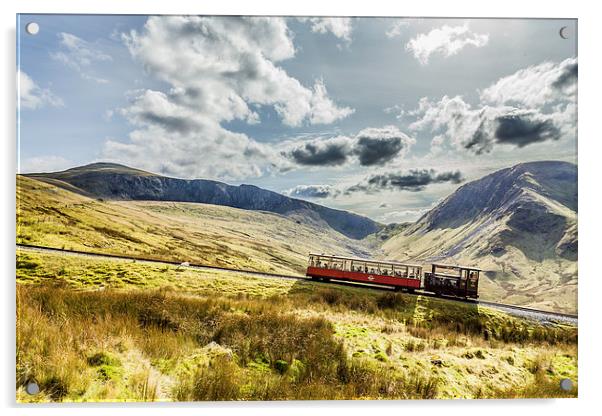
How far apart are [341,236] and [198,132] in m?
6.17

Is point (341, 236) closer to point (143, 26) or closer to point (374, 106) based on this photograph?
point (374, 106)

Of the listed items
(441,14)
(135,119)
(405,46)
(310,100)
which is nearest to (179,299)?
(135,119)

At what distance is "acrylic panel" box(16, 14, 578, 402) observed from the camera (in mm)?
4707

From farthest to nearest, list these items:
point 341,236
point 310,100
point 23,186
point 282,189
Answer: point 341,236 → point 282,189 → point 310,100 → point 23,186

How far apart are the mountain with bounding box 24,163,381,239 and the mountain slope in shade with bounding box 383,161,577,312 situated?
2660 millimetres

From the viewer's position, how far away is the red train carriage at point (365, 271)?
20.0 ft

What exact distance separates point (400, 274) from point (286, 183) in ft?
9.51

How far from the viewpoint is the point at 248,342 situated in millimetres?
4867

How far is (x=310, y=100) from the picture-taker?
5871mm

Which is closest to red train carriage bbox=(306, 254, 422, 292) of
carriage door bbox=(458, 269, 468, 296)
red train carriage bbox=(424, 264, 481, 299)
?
red train carriage bbox=(424, 264, 481, 299)

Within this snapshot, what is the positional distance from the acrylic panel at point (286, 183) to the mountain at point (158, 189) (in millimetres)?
81

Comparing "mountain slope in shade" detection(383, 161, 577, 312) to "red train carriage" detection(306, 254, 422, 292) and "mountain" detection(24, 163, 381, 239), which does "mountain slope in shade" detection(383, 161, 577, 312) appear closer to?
"red train carriage" detection(306, 254, 422, 292)

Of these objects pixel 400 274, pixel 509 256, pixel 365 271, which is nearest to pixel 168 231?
pixel 365 271

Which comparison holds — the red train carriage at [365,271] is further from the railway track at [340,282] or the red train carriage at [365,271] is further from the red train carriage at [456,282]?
the red train carriage at [456,282]
